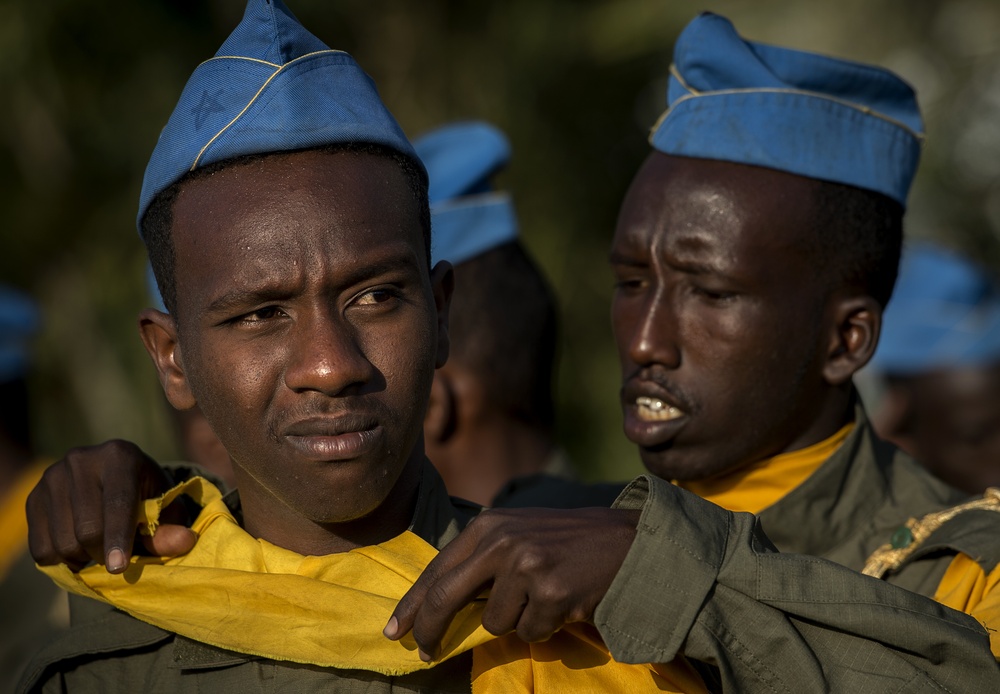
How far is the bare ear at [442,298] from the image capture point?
2.73m

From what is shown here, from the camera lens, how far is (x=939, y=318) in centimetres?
677

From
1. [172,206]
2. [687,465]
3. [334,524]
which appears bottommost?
[687,465]

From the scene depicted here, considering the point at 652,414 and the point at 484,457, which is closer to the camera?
the point at 652,414

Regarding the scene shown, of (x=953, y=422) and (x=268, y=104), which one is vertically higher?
(x=268, y=104)

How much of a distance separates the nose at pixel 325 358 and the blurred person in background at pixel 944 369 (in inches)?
168

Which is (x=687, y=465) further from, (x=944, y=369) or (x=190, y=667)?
(x=944, y=369)

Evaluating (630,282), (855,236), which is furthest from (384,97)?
(855,236)

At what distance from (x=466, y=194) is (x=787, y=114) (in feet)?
6.12

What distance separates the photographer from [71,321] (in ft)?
29.5

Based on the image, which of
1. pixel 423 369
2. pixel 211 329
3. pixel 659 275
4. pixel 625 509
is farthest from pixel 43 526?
pixel 659 275

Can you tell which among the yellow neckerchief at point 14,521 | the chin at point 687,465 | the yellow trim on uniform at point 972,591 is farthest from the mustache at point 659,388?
the yellow neckerchief at point 14,521

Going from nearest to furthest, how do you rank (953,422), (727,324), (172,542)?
1. (172,542)
2. (727,324)
3. (953,422)

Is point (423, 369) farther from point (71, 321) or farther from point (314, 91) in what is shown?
point (71, 321)

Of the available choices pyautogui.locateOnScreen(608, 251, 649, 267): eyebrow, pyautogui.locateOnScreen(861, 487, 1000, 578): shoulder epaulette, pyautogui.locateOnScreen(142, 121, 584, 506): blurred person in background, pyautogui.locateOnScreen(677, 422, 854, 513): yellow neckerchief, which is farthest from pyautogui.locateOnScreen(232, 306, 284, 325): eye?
pyautogui.locateOnScreen(142, 121, 584, 506): blurred person in background
